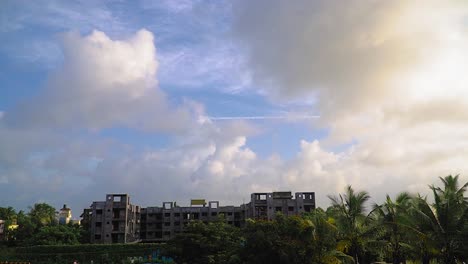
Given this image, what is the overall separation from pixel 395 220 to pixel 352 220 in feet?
10.5

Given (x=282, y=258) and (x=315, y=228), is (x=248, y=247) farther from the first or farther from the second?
(x=315, y=228)

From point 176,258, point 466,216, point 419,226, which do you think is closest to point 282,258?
point 419,226

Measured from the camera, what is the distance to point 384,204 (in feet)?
108

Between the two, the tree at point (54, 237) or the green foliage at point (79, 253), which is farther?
the tree at point (54, 237)

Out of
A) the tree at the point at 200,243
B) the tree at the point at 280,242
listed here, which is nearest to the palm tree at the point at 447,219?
the tree at the point at 280,242

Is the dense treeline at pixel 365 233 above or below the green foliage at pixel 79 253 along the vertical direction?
above

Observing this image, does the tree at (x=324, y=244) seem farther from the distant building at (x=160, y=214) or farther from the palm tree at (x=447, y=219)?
the distant building at (x=160, y=214)

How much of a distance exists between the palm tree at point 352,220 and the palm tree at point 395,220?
1.33 m

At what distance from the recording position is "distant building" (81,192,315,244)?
7588 centimetres

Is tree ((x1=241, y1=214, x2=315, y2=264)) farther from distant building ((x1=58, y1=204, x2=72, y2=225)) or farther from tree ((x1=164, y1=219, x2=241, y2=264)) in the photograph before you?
distant building ((x1=58, y1=204, x2=72, y2=225))

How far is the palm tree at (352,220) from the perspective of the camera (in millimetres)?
31797

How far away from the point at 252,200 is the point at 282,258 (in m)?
54.4

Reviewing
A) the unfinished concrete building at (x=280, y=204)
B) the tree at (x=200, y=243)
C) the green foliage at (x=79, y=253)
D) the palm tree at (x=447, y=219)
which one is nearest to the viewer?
the palm tree at (x=447, y=219)

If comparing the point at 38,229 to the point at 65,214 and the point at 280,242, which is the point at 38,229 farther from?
the point at 280,242
